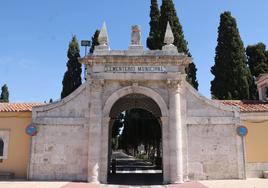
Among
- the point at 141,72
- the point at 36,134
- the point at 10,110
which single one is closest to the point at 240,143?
the point at 141,72

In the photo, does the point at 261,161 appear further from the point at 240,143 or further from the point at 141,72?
the point at 141,72

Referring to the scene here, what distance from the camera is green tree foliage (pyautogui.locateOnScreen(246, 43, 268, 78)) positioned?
1426 inches

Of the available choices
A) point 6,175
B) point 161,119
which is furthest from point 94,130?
point 6,175

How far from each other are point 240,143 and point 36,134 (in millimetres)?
12002

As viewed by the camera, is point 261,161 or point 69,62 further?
point 69,62

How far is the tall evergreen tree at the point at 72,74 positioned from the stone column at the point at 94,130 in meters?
15.3

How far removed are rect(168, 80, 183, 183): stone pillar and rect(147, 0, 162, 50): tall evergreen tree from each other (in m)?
13.2

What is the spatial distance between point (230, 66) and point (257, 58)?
8.75 m

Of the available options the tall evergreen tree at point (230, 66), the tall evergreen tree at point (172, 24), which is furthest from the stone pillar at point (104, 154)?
the tall evergreen tree at point (230, 66)

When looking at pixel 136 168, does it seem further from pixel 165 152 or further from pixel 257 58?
pixel 257 58

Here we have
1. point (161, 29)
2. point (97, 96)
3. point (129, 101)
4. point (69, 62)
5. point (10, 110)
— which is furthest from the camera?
point (69, 62)

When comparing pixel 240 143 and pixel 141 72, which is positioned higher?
pixel 141 72

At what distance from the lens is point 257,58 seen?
37.2 metres

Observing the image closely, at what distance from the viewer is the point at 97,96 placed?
17.4 meters
